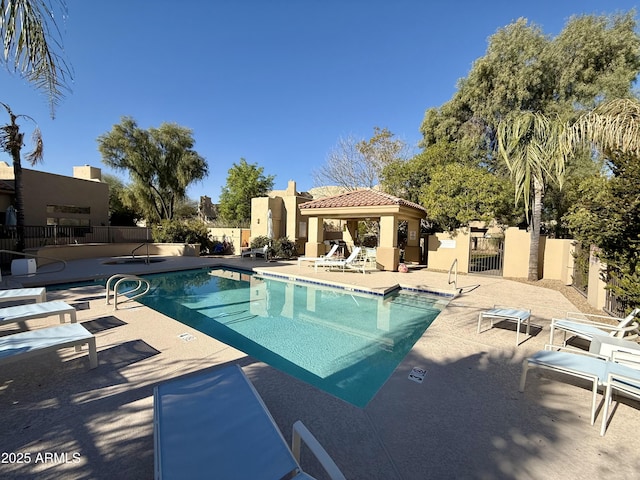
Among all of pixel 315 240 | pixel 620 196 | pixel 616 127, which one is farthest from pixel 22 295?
pixel 616 127

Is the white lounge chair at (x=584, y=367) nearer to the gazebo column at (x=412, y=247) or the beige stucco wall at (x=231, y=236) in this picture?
the gazebo column at (x=412, y=247)

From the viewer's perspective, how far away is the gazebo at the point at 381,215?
1429 centimetres

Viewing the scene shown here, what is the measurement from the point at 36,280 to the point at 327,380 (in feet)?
35.4

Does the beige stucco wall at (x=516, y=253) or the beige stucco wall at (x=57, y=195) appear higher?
the beige stucco wall at (x=57, y=195)

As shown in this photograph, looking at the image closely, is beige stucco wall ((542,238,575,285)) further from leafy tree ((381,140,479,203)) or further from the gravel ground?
leafy tree ((381,140,479,203))

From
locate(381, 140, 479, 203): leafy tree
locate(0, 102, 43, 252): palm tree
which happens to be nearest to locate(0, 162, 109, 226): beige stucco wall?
locate(0, 102, 43, 252): palm tree

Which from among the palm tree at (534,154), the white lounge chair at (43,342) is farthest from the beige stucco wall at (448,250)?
the white lounge chair at (43,342)

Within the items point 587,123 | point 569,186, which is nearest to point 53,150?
point 587,123

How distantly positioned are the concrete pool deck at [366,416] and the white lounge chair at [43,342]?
432 mm

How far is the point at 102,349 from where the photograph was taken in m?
4.39

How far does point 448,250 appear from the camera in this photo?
1492 cm

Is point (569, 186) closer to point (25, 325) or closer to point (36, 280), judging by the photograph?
point (25, 325)

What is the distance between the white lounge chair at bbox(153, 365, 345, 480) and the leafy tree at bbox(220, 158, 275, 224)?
30.0 metres

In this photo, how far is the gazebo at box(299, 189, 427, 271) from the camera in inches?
Answer: 563
